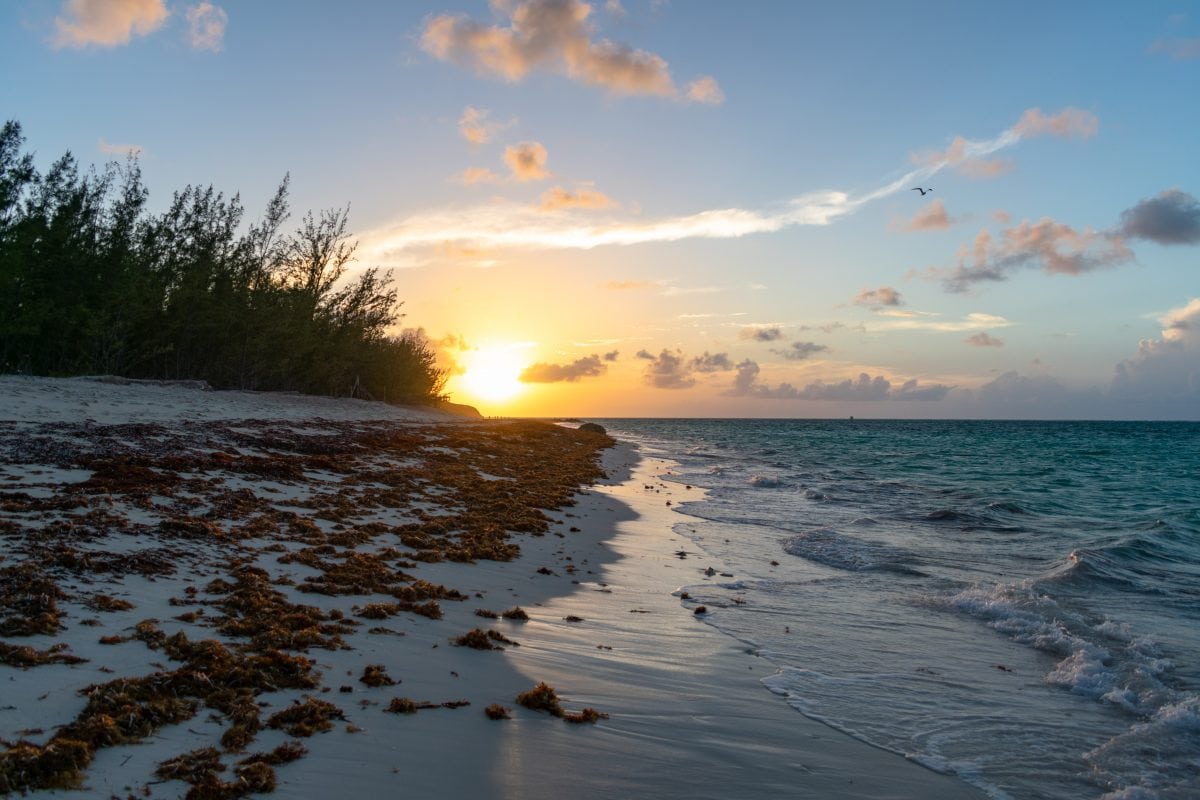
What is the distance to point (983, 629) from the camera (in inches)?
390

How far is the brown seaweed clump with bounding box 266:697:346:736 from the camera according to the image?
4418 mm

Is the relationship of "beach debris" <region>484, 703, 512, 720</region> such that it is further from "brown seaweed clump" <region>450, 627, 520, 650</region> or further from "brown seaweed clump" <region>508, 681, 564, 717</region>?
"brown seaweed clump" <region>450, 627, 520, 650</region>

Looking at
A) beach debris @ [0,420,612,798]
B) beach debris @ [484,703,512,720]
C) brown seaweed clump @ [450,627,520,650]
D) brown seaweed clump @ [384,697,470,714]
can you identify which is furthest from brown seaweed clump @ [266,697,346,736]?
brown seaweed clump @ [450,627,520,650]

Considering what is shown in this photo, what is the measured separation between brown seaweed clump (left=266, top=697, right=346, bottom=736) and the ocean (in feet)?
14.1

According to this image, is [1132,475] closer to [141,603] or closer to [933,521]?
[933,521]

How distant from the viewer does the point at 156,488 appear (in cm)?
1019

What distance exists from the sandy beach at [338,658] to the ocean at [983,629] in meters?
0.84

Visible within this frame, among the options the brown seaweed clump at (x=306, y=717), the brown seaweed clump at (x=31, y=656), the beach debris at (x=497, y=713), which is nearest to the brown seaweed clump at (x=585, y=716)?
the beach debris at (x=497, y=713)

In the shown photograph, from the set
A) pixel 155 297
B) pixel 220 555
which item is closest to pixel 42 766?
pixel 220 555

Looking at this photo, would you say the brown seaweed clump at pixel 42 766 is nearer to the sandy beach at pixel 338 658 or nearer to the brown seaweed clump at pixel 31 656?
the sandy beach at pixel 338 658

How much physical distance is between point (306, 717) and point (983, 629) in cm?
933

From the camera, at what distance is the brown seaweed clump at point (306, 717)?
4418 millimetres

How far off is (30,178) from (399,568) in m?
31.8

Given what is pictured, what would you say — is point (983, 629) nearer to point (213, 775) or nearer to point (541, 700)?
point (541, 700)
